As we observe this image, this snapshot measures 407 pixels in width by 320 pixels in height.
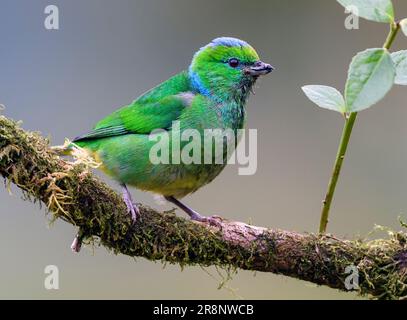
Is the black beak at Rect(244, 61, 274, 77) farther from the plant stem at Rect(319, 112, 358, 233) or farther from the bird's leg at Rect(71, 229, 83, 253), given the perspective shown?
the bird's leg at Rect(71, 229, 83, 253)

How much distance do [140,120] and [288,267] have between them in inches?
55.1

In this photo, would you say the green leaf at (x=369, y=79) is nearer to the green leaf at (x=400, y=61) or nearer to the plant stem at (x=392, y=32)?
the plant stem at (x=392, y=32)

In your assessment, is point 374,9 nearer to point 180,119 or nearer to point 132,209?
point 132,209

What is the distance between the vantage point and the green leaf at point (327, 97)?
2.83 meters

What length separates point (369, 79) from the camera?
7.56 ft

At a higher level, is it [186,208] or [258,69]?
[258,69]

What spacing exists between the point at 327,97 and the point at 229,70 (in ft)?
5.39

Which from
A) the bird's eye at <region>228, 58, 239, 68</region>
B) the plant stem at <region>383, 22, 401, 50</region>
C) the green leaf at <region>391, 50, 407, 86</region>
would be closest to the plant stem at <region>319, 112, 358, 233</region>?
the green leaf at <region>391, 50, 407, 86</region>

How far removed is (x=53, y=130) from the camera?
6.75 metres

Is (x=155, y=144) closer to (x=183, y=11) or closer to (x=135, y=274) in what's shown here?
(x=135, y=274)

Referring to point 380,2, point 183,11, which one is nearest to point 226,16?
point 183,11

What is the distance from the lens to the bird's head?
438cm

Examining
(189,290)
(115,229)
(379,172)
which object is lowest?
(189,290)

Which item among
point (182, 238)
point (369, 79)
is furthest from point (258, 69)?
point (369, 79)
